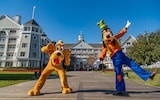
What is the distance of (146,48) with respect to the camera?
43812 mm

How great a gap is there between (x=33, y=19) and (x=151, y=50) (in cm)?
3825

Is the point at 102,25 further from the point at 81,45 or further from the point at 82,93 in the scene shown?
the point at 81,45

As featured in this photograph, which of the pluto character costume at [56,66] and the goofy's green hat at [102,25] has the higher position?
the goofy's green hat at [102,25]

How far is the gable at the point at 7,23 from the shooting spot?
62531 mm

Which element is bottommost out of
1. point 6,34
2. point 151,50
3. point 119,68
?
point 119,68

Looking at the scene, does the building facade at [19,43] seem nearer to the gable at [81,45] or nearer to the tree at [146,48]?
the gable at [81,45]

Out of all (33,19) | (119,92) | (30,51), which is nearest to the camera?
(119,92)

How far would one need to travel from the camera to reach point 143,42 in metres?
44.6

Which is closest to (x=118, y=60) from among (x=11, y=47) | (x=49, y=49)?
(x=49, y=49)

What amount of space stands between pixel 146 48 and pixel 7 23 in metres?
43.7

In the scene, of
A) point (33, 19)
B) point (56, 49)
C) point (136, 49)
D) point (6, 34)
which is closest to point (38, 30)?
point (33, 19)

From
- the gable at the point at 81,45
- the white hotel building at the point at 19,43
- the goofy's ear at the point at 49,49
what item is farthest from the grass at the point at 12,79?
the gable at the point at 81,45

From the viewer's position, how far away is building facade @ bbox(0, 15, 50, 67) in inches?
2330

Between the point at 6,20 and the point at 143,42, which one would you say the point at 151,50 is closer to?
the point at 143,42
